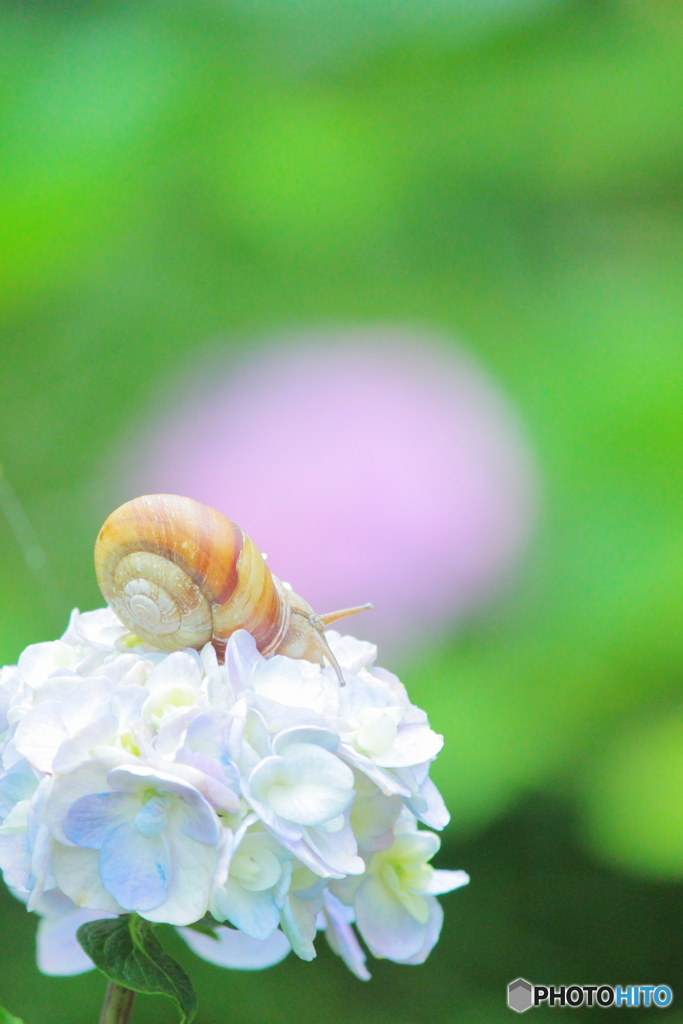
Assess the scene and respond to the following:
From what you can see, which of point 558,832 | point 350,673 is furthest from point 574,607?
point 350,673

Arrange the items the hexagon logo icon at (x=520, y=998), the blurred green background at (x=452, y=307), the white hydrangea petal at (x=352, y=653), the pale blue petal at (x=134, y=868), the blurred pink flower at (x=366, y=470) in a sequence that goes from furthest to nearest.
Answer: the blurred pink flower at (x=366, y=470), the blurred green background at (x=452, y=307), the hexagon logo icon at (x=520, y=998), the white hydrangea petal at (x=352, y=653), the pale blue petal at (x=134, y=868)

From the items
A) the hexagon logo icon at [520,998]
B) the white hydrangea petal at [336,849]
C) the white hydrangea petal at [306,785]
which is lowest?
the hexagon logo icon at [520,998]

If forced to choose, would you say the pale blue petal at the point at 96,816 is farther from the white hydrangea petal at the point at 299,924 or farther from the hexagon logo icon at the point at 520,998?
the hexagon logo icon at the point at 520,998

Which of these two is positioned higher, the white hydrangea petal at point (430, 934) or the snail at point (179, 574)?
the snail at point (179, 574)

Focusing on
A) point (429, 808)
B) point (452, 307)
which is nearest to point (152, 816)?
point (429, 808)

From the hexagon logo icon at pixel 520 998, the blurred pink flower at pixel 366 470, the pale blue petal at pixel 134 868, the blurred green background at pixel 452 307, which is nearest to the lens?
the pale blue petal at pixel 134 868

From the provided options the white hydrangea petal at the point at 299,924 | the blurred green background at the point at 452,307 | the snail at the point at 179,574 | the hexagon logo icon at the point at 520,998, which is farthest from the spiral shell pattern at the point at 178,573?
the blurred green background at the point at 452,307

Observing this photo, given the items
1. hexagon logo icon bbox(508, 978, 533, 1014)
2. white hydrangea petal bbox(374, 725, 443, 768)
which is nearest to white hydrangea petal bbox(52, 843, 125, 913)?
white hydrangea petal bbox(374, 725, 443, 768)
